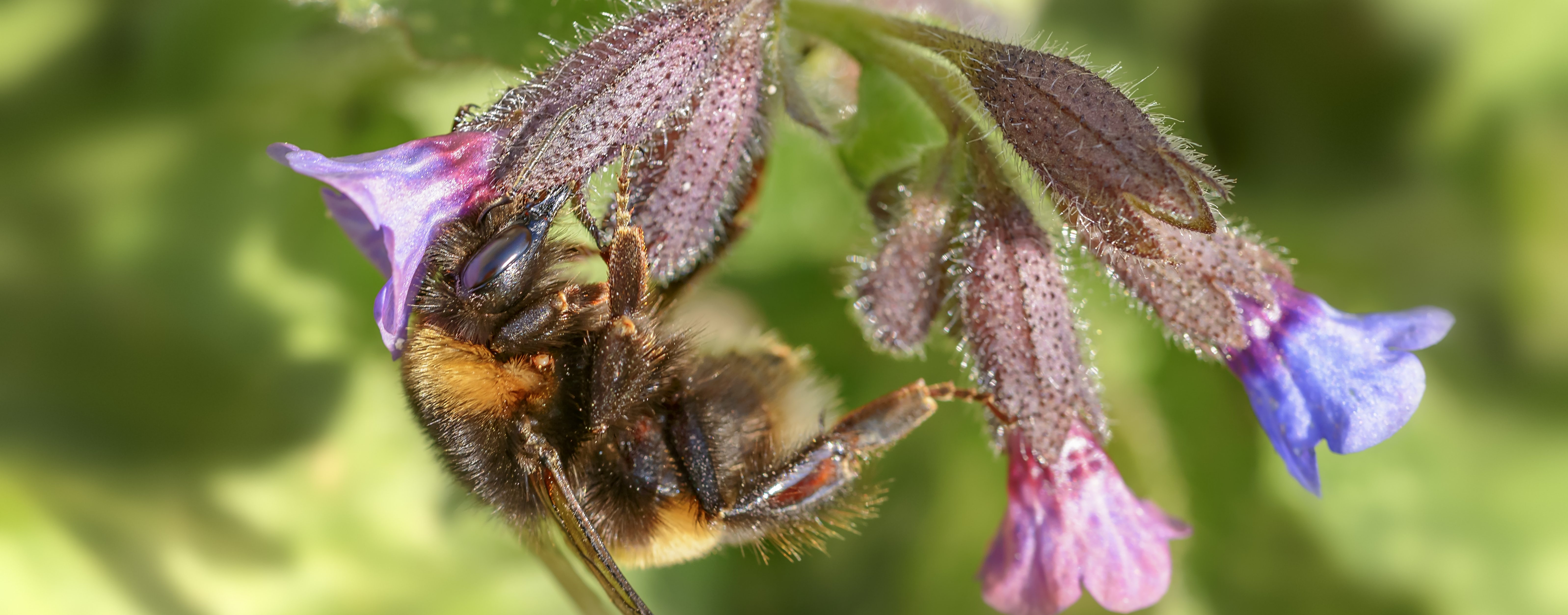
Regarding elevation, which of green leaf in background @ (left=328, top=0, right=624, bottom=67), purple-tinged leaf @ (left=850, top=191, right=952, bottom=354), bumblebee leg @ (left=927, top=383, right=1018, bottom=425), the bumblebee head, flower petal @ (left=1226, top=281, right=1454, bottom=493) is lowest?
flower petal @ (left=1226, top=281, right=1454, bottom=493)

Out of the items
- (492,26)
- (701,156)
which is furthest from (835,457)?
(492,26)

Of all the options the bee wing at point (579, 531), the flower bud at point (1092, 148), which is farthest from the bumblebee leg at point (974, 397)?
the bee wing at point (579, 531)

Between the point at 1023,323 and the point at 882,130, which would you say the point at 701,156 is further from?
the point at 1023,323

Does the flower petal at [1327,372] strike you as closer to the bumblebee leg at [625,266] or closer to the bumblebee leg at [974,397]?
the bumblebee leg at [974,397]

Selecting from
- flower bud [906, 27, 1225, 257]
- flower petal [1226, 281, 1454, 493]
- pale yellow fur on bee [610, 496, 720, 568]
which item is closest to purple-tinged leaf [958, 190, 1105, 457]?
flower bud [906, 27, 1225, 257]

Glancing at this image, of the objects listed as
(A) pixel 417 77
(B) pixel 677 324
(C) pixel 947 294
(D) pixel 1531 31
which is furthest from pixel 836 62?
(D) pixel 1531 31

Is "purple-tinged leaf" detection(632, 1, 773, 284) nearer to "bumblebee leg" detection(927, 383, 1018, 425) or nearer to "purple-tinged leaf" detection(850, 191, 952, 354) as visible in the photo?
"purple-tinged leaf" detection(850, 191, 952, 354)
